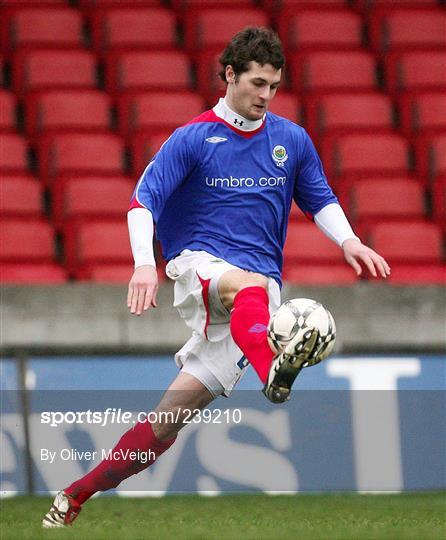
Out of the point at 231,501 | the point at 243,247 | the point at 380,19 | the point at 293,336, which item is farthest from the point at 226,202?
the point at 380,19

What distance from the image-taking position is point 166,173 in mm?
4809

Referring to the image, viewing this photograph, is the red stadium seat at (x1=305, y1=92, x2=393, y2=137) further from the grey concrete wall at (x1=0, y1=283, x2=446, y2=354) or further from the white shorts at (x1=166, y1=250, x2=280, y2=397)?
the white shorts at (x1=166, y1=250, x2=280, y2=397)

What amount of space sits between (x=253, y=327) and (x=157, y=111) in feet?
17.2

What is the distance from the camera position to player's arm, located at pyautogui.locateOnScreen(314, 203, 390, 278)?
4723 mm

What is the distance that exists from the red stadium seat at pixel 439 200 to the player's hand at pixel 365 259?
13.6ft

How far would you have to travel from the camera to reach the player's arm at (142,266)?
436 cm

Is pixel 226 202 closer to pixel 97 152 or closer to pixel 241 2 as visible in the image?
pixel 97 152

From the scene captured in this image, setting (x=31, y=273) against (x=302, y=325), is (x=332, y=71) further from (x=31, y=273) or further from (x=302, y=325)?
(x=302, y=325)

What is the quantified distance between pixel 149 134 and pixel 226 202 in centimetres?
444

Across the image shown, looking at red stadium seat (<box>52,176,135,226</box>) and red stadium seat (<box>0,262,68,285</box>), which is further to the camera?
red stadium seat (<box>52,176,135,226</box>)

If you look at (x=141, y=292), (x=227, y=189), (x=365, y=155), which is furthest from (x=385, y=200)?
(x=141, y=292)

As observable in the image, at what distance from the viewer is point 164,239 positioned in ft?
16.6

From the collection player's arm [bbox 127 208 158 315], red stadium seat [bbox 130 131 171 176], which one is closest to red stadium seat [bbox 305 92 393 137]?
red stadium seat [bbox 130 131 171 176]

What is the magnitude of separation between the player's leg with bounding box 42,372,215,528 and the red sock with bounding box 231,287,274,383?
19.2 inches
